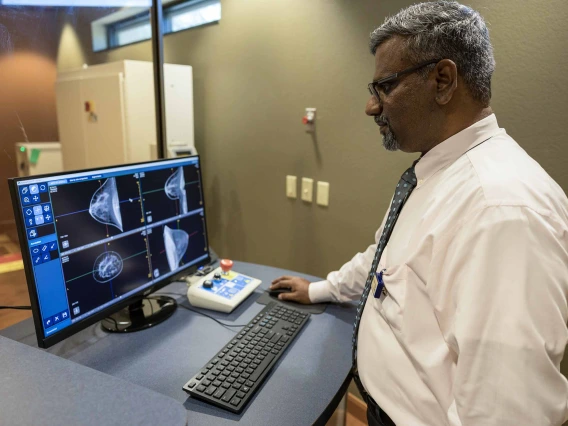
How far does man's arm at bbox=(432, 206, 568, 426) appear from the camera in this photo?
610 millimetres

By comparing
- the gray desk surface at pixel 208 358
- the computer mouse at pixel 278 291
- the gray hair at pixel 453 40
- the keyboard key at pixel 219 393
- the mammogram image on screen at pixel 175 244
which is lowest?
the gray desk surface at pixel 208 358

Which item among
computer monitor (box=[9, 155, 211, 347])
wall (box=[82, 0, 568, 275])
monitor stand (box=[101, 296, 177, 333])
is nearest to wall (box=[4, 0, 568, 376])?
wall (box=[82, 0, 568, 275])

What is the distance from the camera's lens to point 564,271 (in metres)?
0.64

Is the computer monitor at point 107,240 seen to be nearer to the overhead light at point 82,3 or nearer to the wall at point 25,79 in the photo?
the wall at point 25,79

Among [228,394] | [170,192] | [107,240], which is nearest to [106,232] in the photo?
[107,240]

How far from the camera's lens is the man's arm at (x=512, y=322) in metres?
0.61

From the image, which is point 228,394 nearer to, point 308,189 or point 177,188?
point 177,188

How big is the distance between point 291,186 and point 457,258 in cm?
156

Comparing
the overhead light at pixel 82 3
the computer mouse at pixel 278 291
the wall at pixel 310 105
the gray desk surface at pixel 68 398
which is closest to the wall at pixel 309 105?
the wall at pixel 310 105

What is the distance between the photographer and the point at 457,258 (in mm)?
693

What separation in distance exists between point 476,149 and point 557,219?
245mm

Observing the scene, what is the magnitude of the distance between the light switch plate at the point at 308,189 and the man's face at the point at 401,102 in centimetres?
111

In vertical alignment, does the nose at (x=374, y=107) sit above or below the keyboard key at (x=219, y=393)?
above

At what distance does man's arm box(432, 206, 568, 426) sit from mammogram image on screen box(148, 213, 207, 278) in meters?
0.87
